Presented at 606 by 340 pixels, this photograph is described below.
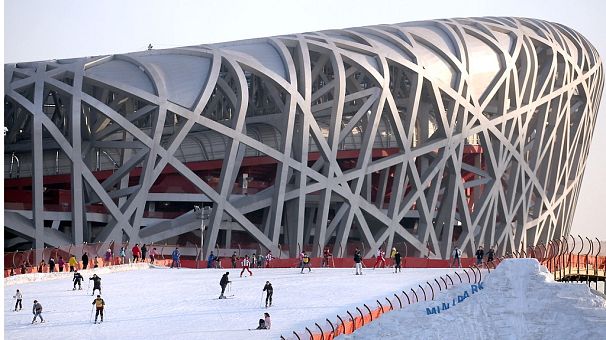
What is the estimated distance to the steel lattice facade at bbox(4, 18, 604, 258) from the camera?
63.7 m

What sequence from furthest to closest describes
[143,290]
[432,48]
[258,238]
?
[432,48]
[258,238]
[143,290]

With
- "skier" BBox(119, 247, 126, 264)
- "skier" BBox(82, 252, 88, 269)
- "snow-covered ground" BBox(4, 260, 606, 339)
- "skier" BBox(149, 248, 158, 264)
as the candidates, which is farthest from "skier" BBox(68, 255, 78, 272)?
"skier" BBox(149, 248, 158, 264)

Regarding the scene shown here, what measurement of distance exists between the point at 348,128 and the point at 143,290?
26.7 meters

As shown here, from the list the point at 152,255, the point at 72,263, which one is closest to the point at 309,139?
the point at 152,255

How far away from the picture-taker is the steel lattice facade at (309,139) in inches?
2506

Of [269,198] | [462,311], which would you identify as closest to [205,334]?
[462,311]

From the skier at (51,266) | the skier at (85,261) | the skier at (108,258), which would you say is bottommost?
the skier at (51,266)

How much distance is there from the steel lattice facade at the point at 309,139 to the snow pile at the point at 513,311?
26132 mm

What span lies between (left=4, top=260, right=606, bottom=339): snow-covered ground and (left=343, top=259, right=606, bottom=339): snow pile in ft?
0.09

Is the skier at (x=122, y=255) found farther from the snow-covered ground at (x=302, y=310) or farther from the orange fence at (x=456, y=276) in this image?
the orange fence at (x=456, y=276)

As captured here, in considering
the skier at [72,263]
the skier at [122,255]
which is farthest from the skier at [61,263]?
the skier at [122,255]

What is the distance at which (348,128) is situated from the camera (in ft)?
227

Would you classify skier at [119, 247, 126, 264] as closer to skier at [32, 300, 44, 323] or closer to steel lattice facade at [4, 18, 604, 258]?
steel lattice facade at [4, 18, 604, 258]

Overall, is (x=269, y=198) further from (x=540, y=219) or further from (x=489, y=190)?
(x=540, y=219)
